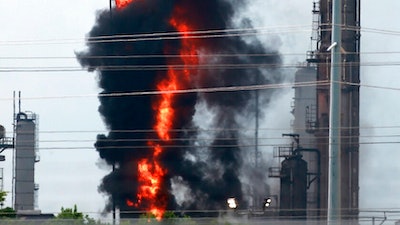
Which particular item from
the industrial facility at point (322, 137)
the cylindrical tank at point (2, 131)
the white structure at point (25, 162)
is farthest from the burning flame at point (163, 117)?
the white structure at point (25, 162)

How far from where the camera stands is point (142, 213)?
4909 centimetres

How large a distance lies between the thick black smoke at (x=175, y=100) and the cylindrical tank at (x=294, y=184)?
249cm

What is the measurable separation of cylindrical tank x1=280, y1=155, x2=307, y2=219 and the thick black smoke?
2490 mm

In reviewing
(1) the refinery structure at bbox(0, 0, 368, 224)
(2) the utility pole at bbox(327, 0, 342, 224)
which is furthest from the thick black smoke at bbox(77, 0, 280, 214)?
(2) the utility pole at bbox(327, 0, 342, 224)

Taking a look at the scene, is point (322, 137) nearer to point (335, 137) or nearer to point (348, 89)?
point (348, 89)

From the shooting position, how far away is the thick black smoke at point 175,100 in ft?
165

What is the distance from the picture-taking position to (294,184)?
5425cm

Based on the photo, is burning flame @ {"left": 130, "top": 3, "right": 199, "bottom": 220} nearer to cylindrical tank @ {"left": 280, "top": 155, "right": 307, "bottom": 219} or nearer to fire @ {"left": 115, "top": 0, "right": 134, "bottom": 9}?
fire @ {"left": 115, "top": 0, "right": 134, "bottom": 9}

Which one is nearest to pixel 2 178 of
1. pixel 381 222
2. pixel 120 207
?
pixel 120 207

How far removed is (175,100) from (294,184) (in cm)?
739

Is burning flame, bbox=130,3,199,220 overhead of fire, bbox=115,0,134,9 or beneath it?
beneath

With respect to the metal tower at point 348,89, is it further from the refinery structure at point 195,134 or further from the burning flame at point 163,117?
the burning flame at point 163,117

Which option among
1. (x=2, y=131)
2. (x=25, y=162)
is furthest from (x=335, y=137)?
(x=25, y=162)

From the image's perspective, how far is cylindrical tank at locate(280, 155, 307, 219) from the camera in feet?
177
